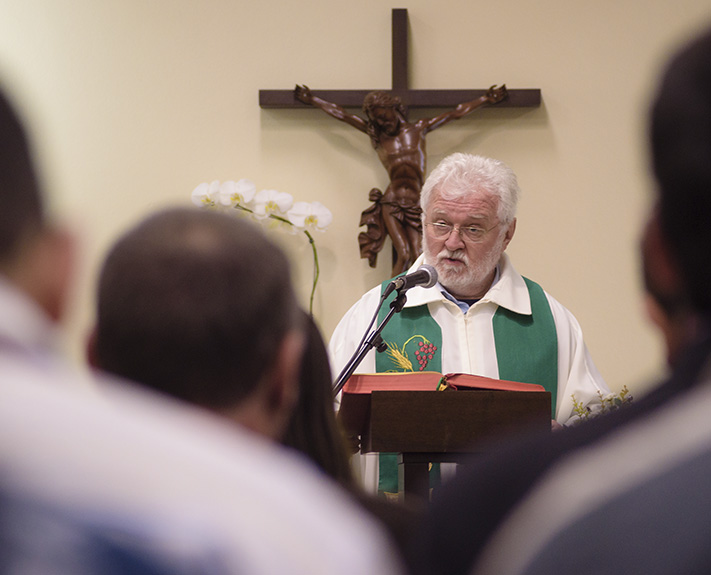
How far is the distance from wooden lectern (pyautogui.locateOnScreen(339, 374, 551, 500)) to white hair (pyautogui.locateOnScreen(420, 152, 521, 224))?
1902mm

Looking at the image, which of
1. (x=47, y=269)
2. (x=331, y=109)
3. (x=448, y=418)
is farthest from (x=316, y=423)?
(x=331, y=109)

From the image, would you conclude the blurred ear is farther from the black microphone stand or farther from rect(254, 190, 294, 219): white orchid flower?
rect(254, 190, 294, 219): white orchid flower

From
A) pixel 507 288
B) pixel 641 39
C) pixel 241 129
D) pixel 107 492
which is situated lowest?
pixel 507 288

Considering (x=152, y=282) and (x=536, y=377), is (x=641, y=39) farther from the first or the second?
(x=152, y=282)

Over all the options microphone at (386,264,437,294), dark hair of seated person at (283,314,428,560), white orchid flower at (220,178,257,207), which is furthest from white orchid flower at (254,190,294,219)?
dark hair of seated person at (283,314,428,560)

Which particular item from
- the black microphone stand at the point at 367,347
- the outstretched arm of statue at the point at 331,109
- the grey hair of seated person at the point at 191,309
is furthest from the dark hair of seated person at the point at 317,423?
the outstretched arm of statue at the point at 331,109

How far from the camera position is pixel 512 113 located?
21.1 ft

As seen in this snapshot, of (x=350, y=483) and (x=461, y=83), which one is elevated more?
(x=461, y=83)

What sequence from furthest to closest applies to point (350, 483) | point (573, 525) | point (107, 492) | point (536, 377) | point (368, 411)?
1. point (536, 377)
2. point (368, 411)
3. point (350, 483)
4. point (573, 525)
5. point (107, 492)

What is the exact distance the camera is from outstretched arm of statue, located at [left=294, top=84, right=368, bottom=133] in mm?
6234

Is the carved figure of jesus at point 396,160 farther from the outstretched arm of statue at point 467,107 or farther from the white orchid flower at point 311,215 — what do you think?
the white orchid flower at point 311,215

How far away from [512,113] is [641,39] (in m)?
1.05

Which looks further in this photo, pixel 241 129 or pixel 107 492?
pixel 241 129

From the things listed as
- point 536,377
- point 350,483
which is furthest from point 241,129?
point 350,483
